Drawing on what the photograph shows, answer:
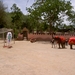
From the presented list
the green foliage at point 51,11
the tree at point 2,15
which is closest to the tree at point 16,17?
→ the tree at point 2,15

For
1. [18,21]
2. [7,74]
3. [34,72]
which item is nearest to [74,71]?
[34,72]

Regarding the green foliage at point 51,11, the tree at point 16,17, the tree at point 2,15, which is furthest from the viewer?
the tree at point 16,17

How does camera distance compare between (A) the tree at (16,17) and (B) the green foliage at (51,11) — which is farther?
(A) the tree at (16,17)

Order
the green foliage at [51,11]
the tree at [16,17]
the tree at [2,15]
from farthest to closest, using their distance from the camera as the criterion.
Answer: the tree at [16,17] < the tree at [2,15] < the green foliage at [51,11]

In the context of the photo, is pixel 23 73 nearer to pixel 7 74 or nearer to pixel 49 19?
pixel 7 74

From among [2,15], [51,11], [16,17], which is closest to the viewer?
[51,11]

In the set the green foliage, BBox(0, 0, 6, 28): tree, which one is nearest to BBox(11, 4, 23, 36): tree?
BBox(0, 0, 6, 28): tree

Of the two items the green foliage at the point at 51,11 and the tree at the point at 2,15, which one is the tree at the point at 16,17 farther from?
the green foliage at the point at 51,11

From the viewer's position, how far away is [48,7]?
33.6 m

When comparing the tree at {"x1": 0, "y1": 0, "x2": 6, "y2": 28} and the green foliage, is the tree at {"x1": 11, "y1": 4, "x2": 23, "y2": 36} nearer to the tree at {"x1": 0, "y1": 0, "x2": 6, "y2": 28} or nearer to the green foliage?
the tree at {"x1": 0, "y1": 0, "x2": 6, "y2": 28}

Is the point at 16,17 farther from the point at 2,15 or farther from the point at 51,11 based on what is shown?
the point at 51,11

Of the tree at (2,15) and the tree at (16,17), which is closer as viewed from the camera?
the tree at (2,15)

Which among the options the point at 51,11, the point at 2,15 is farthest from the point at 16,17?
the point at 51,11

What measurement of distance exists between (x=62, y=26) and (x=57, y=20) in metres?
1.97
